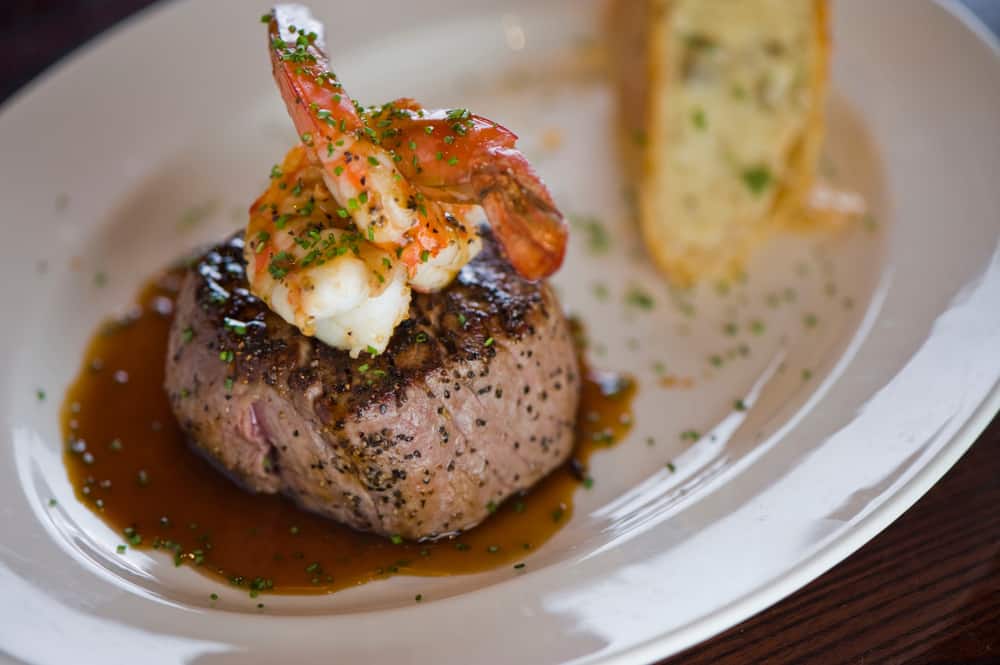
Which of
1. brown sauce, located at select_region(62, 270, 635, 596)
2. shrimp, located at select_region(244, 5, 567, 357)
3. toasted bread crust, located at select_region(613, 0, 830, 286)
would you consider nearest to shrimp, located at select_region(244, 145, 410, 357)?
shrimp, located at select_region(244, 5, 567, 357)

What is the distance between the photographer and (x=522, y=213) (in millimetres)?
3072

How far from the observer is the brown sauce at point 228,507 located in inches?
130

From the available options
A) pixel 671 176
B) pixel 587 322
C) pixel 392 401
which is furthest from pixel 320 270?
pixel 671 176

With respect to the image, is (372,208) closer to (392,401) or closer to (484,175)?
(484,175)

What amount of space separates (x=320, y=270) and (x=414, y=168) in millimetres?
436

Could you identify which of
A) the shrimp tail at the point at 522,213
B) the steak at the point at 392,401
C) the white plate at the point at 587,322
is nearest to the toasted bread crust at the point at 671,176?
the white plate at the point at 587,322

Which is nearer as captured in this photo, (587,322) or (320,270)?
(320,270)


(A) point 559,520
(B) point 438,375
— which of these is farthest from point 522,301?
(A) point 559,520

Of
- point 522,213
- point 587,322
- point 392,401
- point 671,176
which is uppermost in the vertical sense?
point 671,176

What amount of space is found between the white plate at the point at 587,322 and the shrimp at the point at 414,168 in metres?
1.02

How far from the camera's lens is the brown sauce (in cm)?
331

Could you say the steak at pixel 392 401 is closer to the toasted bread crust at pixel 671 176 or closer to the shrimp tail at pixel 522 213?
the shrimp tail at pixel 522 213

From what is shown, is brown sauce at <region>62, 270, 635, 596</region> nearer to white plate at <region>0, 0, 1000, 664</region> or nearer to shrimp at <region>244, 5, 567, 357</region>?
white plate at <region>0, 0, 1000, 664</region>

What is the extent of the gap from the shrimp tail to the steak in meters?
0.32
